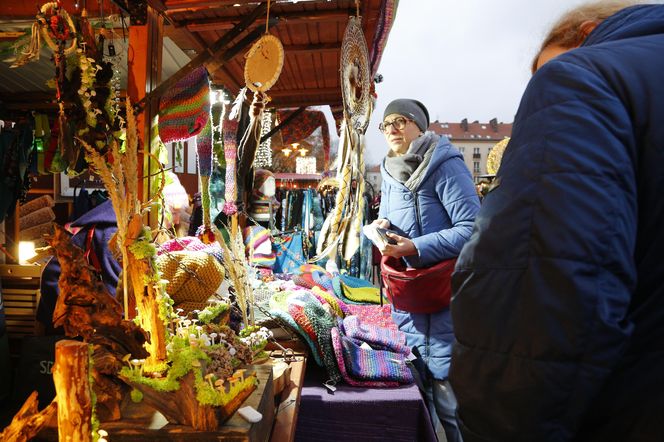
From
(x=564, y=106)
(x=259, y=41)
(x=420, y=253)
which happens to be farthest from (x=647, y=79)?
(x=259, y=41)

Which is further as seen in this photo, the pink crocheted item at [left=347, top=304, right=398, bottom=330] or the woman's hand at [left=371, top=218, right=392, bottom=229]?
the pink crocheted item at [left=347, top=304, right=398, bottom=330]

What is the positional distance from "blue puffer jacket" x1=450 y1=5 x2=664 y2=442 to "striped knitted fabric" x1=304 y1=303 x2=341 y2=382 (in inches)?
51.7

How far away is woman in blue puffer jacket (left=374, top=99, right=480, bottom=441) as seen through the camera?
187 centimetres

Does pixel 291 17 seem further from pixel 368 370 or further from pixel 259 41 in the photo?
pixel 368 370

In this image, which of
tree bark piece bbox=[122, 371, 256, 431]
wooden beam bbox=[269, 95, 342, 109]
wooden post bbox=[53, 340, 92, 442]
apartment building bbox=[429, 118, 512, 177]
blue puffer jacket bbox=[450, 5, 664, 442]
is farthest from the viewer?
apartment building bbox=[429, 118, 512, 177]

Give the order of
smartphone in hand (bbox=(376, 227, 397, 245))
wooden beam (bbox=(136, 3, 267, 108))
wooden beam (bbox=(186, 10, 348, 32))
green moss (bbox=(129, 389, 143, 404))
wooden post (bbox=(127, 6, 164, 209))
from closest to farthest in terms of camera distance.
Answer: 1. green moss (bbox=(129, 389, 143, 404))
2. smartphone in hand (bbox=(376, 227, 397, 245))
3. wooden post (bbox=(127, 6, 164, 209))
4. wooden beam (bbox=(136, 3, 267, 108))
5. wooden beam (bbox=(186, 10, 348, 32))

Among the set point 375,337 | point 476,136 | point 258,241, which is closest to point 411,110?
point 375,337

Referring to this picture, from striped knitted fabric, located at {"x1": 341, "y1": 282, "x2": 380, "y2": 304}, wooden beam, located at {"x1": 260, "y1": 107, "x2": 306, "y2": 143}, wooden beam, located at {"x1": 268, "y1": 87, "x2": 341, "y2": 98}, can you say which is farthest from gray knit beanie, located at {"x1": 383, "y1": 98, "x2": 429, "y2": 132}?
wooden beam, located at {"x1": 260, "y1": 107, "x2": 306, "y2": 143}

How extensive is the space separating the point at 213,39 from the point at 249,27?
0.44 meters

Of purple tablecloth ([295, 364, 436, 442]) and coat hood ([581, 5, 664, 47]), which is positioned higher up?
coat hood ([581, 5, 664, 47])

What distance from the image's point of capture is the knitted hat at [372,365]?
1.93 metres

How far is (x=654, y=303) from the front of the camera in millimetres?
618

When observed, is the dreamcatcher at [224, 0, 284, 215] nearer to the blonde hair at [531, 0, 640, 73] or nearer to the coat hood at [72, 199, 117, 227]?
the coat hood at [72, 199, 117, 227]

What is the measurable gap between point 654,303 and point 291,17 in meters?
2.51
